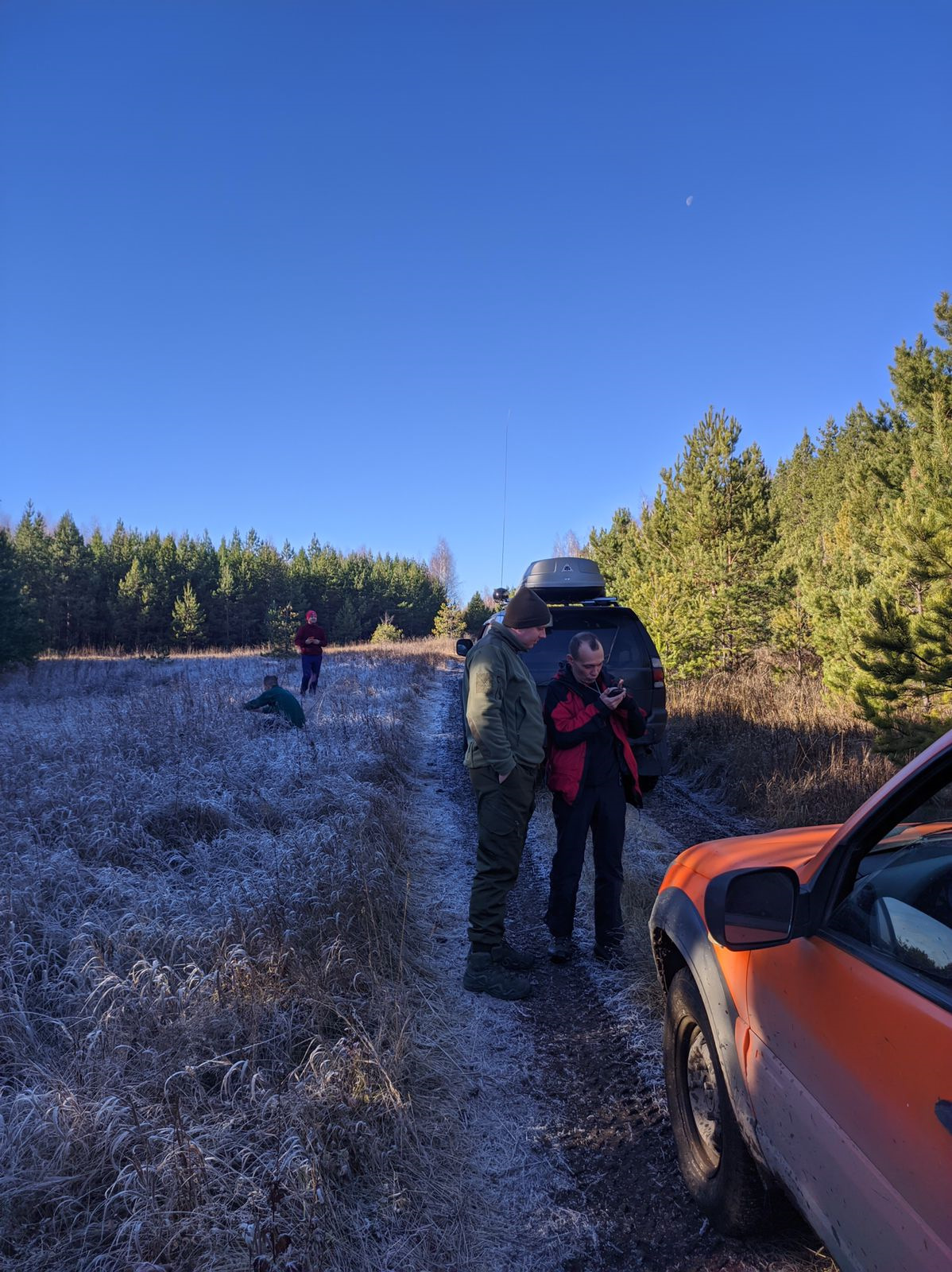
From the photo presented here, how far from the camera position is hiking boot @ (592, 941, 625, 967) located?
13.0 feet

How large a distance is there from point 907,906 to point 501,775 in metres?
2.39

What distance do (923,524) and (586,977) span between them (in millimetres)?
5467

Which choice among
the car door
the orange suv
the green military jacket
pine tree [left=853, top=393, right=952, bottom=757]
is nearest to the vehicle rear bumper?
pine tree [left=853, top=393, right=952, bottom=757]

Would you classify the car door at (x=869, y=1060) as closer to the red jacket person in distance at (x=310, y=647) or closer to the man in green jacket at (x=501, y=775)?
the man in green jacket at (x=501, y=775)

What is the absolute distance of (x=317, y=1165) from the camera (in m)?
2.20

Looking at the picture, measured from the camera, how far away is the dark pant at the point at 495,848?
12.3 ft

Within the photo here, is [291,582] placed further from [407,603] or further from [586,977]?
[586,977]

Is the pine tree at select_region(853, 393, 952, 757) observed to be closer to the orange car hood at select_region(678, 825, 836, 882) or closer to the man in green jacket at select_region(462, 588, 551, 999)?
the man in green jacket at select_region(462, 588, 551, 999)

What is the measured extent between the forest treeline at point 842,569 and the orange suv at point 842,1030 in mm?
5181

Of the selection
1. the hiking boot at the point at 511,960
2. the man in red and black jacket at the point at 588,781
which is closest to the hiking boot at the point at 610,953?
the man in red and black jacket at the point at 588,781

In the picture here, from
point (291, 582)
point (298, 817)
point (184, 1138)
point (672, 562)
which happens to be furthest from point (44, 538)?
point (184, 1138)

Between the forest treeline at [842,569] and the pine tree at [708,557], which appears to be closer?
the forest treeline at [842,569]

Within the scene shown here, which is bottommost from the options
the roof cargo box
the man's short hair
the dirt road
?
the dirt road

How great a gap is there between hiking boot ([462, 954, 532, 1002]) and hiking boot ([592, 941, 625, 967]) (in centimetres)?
49
